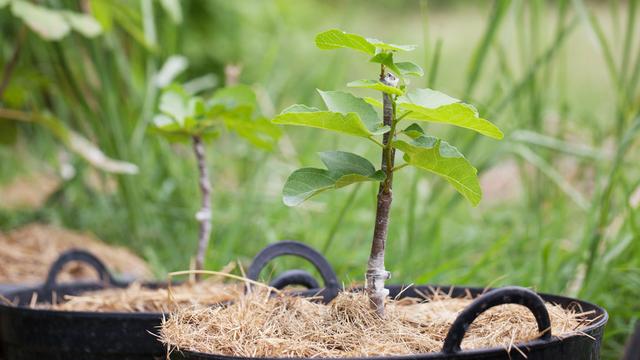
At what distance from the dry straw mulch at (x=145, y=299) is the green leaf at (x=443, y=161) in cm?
45

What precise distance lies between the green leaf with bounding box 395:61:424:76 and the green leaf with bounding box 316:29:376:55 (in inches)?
1.4

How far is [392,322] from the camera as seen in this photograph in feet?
2.77

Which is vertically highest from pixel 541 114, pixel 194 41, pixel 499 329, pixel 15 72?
pixel 194 41

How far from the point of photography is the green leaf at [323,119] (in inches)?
30.0

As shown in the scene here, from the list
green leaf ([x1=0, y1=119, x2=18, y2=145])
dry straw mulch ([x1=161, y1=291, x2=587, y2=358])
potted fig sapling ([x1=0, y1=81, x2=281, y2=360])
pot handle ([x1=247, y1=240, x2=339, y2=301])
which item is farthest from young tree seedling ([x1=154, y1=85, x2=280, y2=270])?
green leaf ([x1=0, y1=119, x2=18, y2=145])

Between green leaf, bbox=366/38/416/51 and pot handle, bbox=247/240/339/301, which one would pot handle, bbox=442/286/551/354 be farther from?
pot handle, bbox=247/240/339/301

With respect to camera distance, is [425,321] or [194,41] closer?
[425,321]

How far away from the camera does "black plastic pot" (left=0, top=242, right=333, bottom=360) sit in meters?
1.07

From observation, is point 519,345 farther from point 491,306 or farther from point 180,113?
point 180,113

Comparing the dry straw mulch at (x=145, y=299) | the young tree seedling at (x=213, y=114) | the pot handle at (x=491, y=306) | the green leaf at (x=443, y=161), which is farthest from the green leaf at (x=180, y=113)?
the pot handle at (x=491, y=306)

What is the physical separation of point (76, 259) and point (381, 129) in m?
0.84

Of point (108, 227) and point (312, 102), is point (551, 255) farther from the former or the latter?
point (108, 227)

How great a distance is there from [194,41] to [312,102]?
2.12 metres

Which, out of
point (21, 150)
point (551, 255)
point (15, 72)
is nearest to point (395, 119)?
point (551, 255)
